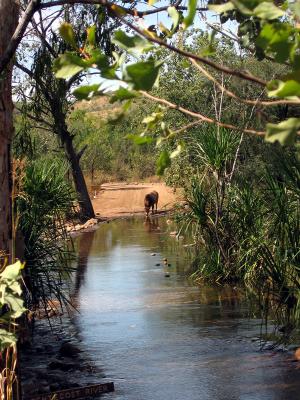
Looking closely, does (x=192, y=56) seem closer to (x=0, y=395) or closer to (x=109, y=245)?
(x=0, y=395)

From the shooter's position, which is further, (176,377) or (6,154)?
(176,377)

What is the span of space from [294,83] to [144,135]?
0.57 metres

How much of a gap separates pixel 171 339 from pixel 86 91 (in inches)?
274

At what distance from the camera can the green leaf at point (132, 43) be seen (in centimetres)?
180

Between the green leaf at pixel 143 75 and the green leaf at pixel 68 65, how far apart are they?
0.18 m

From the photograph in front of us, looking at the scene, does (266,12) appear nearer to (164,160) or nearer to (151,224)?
(164,160)

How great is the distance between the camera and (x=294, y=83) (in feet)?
5.28

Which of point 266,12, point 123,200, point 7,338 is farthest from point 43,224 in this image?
point 123,200

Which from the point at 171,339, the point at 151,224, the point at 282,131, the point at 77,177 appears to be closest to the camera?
the point at 282,131

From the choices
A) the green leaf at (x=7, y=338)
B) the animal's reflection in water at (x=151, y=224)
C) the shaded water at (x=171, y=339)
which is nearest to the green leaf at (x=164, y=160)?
the green leaf at (x=7, y=338)

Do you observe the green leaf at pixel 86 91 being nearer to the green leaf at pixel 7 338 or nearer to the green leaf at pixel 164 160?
the green leaf at pixel 164 160

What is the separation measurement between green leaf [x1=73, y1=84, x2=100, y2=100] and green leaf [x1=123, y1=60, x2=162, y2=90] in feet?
0.59

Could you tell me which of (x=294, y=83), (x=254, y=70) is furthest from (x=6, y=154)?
(x=254, y=70)

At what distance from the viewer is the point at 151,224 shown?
80.6 feet
